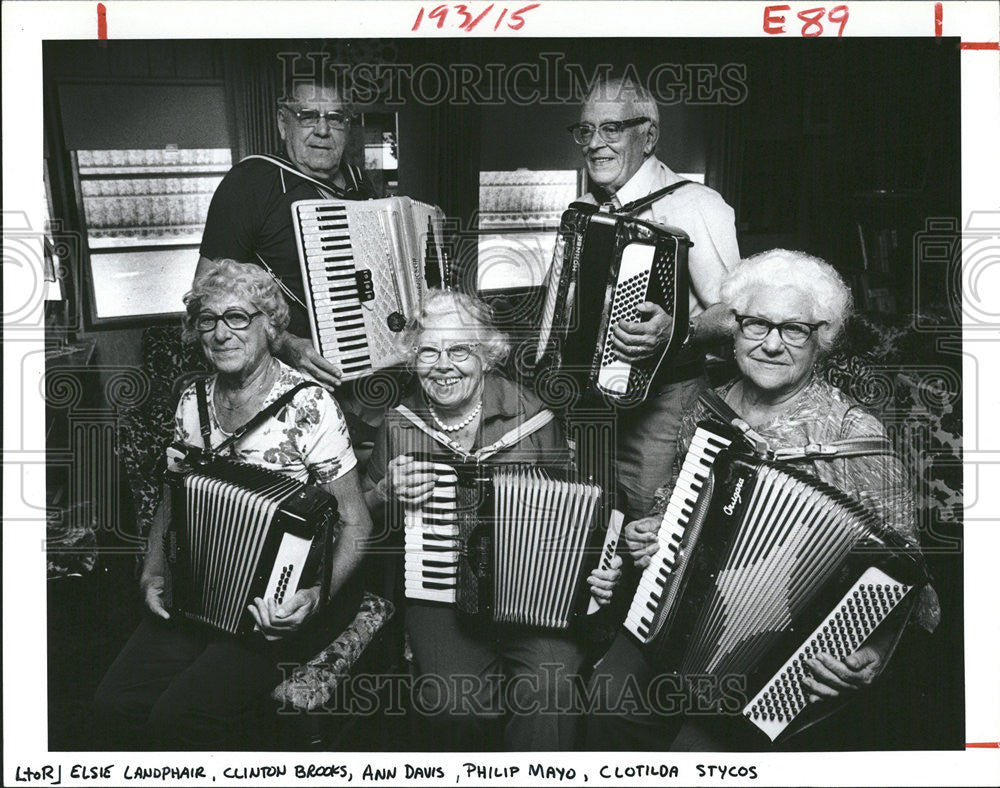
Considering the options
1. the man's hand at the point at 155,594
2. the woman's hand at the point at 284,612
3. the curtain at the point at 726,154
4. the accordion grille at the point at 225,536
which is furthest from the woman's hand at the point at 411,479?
the curtain at the point at 726,154

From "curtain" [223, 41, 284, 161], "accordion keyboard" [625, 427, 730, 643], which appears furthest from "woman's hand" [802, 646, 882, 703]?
"curtain" [223, 41, 284, 161]

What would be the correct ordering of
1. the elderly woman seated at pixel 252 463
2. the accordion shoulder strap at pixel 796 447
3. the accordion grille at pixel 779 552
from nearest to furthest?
the accordion grille at pixel 779 552
the accordion shoulder strap at pixel 796 447
the elderly woman seated at pixel 252 463

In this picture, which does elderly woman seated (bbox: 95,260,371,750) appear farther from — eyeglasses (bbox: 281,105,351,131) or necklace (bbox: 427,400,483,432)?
eyeglasses (bbox: 281,105,351,131)

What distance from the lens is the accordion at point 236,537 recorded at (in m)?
3.04

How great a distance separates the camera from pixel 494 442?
3127 millimetres

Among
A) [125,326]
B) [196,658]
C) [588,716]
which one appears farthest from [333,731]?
[125,326]

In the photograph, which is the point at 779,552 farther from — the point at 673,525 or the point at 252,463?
the point at 252,463

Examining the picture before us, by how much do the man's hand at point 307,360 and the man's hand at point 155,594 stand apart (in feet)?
2.98

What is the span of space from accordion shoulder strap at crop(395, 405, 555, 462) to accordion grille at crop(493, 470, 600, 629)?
94 millimetres

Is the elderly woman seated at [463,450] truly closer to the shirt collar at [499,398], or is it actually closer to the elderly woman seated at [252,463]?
the shirt collar at [499,398]

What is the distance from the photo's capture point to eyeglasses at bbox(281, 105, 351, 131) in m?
3.12

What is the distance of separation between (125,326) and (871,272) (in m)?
2.65

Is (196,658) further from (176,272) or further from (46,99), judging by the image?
(46,99)

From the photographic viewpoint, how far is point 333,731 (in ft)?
10.8
